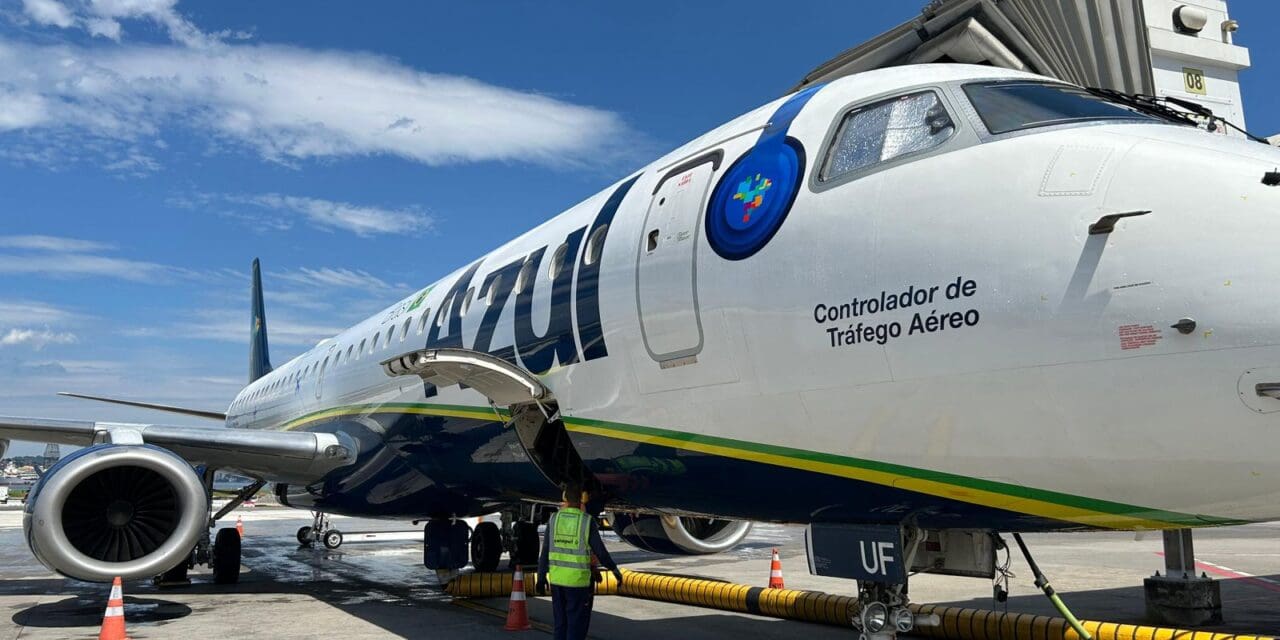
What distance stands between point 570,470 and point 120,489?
18.7 feet

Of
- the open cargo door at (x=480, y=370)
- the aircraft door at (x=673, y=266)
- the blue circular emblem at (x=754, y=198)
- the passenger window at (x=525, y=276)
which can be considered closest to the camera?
the blue circular emblem at (x=754, y=198)

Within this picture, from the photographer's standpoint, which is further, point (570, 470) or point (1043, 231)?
point (570, 470)

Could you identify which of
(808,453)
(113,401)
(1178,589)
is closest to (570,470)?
(808,453)

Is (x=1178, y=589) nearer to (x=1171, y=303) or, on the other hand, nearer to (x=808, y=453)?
(x=808, y=453)

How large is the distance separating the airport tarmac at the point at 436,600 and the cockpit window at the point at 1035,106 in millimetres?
5811

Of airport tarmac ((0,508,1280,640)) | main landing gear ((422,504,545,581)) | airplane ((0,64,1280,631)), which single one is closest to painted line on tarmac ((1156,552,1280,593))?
airport tarmac ((0,508,1280,640))

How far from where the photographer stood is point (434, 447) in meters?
9.56

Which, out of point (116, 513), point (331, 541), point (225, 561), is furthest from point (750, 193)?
point (331, 541)

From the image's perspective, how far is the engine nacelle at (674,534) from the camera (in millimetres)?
10031

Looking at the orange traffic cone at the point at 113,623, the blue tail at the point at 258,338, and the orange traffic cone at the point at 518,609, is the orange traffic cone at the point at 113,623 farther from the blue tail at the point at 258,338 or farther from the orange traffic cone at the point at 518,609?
the blue tail at the point at 258,338

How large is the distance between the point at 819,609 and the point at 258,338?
20.0m

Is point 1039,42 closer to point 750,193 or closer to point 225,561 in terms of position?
point 750,193

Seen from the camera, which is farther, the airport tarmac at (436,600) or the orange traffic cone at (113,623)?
the airport tarmac at (436,600)

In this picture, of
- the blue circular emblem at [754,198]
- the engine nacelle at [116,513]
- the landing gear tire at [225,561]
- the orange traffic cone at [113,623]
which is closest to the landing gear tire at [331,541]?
the landing gear tire at [225,561]
